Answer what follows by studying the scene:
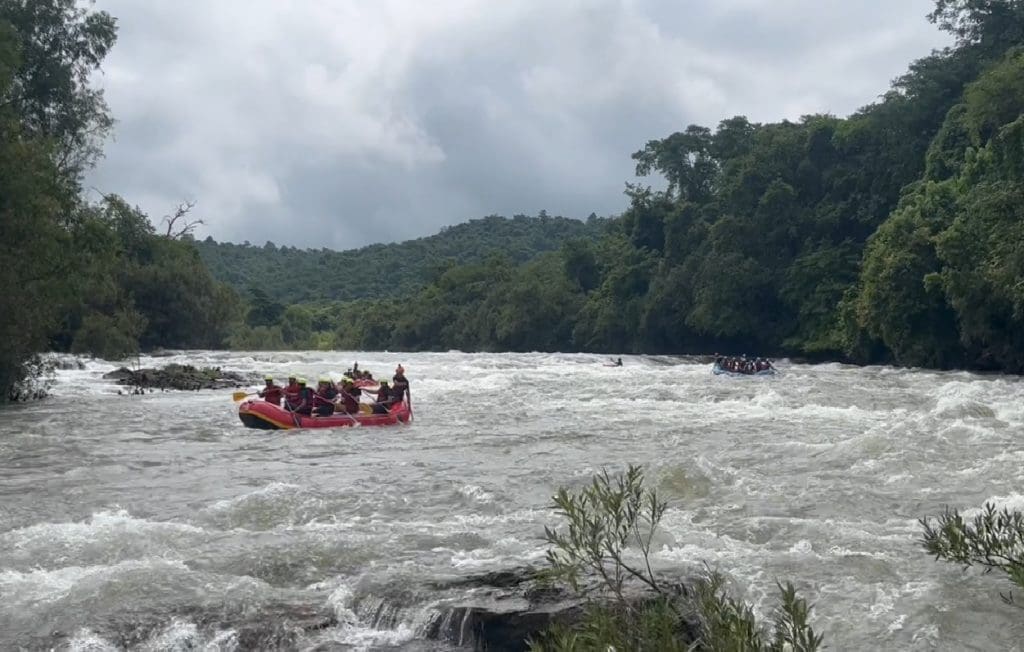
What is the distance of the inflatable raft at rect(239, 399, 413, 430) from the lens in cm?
1709

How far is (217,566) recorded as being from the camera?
7.34m

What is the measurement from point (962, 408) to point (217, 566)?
13.3 meters

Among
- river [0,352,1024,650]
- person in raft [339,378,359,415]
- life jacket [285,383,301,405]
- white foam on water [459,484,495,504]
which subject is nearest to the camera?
river [0,352,1024,650]

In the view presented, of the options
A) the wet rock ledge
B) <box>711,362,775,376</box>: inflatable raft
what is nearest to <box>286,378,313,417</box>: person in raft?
the wet rock ledge

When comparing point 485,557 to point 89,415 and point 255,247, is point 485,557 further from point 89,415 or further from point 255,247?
point 255,247

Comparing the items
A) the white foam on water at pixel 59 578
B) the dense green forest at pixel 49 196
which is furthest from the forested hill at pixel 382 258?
the white foam on water at pixel 59 578

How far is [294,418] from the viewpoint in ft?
57.1

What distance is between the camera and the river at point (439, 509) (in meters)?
6.20

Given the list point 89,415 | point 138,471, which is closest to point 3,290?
point 89,415

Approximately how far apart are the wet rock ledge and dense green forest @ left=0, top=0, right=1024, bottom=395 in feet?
9.66

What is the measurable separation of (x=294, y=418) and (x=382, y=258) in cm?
12180

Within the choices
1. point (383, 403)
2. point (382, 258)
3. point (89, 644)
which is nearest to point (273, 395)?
point (383, 403)

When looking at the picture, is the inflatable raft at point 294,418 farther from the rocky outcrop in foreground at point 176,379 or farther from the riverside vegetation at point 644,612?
the riverside vegetation at point 644,612

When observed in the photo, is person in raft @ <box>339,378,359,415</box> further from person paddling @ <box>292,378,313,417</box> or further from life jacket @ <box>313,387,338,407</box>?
person paddling @ <box>292,378,313,417</box>
